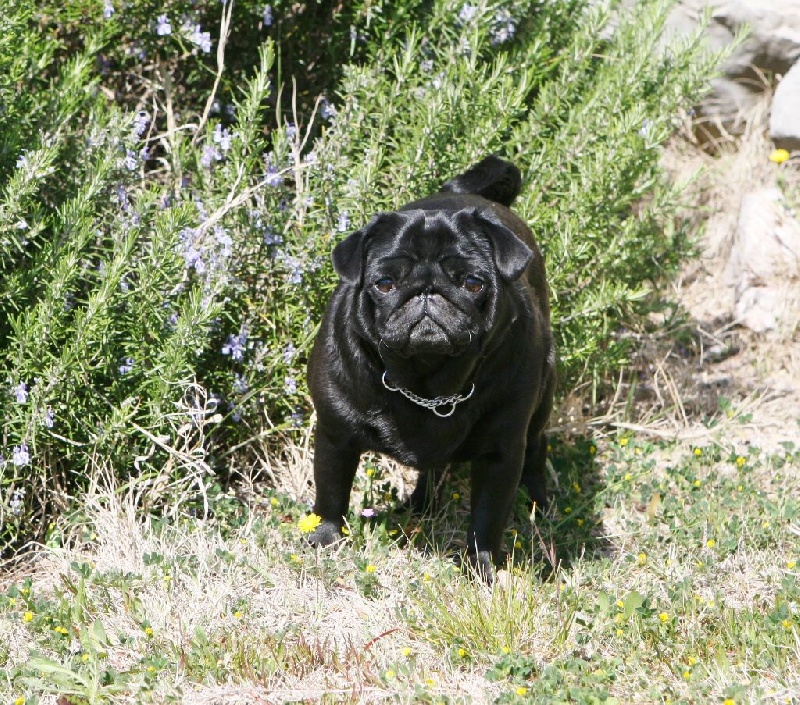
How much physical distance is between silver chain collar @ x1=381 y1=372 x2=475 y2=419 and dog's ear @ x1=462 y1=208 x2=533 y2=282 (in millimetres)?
436

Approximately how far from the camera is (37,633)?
10.9 ft

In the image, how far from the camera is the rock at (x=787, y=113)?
6.42m

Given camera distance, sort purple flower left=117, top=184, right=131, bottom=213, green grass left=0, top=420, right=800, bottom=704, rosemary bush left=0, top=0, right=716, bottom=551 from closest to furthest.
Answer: green grass left=0, top=420, right=800, bottom=704 → rosemary bush left=0, top=0, right=716, bottom=551 → purple flower left=117, top=184, right=131, bottom=213

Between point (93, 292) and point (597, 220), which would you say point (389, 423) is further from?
point (597, 220)

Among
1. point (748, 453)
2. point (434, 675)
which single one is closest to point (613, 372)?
point (748, 453)

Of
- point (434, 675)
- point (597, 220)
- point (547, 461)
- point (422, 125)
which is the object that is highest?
point (422, 125)

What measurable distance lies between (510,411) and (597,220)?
1411mm

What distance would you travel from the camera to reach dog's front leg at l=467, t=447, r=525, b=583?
3.63 m

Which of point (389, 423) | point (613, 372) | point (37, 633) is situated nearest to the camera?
point (37, 633)

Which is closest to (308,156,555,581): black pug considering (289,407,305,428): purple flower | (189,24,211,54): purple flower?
(289,407,305,428): purple flower

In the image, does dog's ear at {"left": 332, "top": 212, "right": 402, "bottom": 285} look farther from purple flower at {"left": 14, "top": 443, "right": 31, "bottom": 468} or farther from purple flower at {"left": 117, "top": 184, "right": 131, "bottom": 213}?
purple flower at {"left": 14, "top": 443, "right": 31, "bottom": 468}

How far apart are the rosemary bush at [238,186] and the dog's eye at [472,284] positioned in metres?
0.99

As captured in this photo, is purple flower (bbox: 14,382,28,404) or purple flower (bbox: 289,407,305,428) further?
purple flower (bbox: 289,407,305,428)

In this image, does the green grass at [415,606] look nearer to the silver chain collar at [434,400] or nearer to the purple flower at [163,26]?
the silver chain collar at [434,400]
